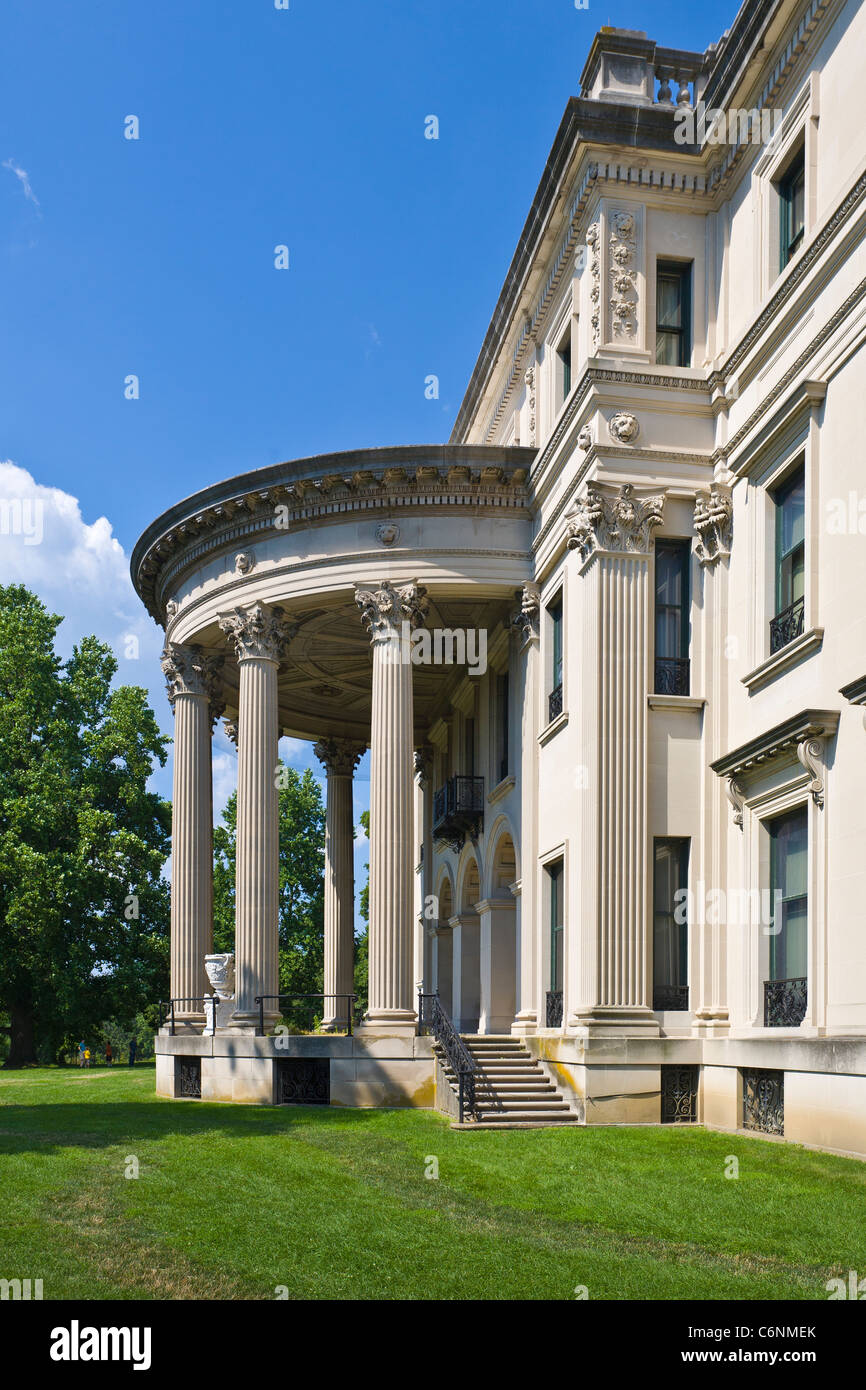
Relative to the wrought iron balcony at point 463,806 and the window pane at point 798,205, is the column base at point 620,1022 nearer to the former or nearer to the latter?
the wrought iron balcony at point 463,806

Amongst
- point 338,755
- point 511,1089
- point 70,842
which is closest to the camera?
point 511,1089

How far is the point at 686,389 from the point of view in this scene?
23.1 meters

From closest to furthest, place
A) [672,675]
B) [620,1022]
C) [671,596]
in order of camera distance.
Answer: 1. [620,1022]
2. [672,675]
3. [671,596]

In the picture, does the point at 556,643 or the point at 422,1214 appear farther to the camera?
the point at 556,643

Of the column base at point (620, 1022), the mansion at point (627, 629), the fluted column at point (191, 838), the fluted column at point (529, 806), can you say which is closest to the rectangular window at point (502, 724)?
the mansion at point (627, 629)

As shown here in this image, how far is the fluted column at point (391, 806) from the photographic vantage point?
2634 centimetres

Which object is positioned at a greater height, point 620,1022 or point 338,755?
point 338,755

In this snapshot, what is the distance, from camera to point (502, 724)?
32.2m

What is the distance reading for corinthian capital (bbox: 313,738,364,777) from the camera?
4441cm

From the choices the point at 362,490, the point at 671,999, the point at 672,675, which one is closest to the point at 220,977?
the point at 362,490

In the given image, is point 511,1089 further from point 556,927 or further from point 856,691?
point 856,691

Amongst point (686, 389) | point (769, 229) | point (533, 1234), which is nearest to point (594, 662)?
point (686, 389)

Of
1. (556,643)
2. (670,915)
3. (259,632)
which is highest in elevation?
(259,632)

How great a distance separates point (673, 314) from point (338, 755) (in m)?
23.4
